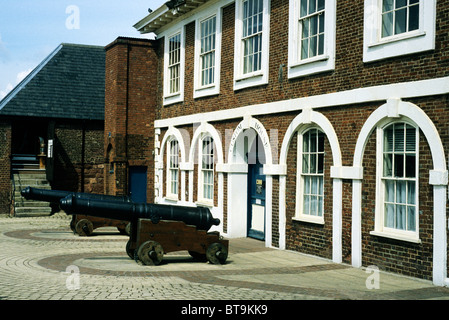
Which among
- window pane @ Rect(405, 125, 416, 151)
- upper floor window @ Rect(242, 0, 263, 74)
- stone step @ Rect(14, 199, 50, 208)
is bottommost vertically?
stone step @ Rect(14, 199, 50, 208)

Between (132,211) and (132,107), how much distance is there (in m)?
11.6

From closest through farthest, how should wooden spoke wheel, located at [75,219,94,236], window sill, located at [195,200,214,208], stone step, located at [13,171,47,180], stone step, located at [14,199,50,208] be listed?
1. wooden spoke wheel, located at [75,219,94,236]
2. window sill, located at [195,200,214,208]
3. stone step, located at [14,199,50,208]
4. stone step, located at [13,171,47,180]

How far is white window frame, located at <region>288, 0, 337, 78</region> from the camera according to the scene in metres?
12.6

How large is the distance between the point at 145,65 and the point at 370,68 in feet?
41.1

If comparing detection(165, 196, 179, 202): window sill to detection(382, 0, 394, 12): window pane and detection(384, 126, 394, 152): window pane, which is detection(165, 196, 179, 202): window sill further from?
detection(382, 0, 394, 12): window pane

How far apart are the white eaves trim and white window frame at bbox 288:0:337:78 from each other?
25.0 inches

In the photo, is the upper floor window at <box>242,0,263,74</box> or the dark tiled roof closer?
the upper floor window at <box>242,0,263,74</box>

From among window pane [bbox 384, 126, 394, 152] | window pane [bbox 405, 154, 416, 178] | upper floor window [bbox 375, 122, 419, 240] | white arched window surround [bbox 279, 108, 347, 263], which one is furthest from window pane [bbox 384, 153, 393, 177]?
white arched window surround [bbox 279, 108, 347, 263]

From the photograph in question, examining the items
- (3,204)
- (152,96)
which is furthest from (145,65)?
(3,204)

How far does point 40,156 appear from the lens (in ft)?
88.0

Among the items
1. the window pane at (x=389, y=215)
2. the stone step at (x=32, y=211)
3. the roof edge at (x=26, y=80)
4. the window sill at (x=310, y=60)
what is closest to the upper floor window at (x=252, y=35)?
the window sill at (x=310, y=60)

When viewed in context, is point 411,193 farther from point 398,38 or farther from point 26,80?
point 26,80

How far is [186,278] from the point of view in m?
10.0

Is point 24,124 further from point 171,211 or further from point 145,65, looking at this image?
point 171,211
